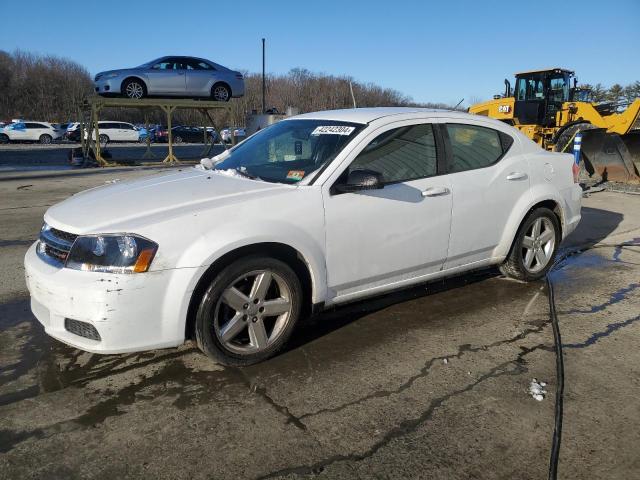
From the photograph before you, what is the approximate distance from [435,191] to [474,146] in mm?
771

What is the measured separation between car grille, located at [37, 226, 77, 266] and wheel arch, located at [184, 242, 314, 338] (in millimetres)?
782

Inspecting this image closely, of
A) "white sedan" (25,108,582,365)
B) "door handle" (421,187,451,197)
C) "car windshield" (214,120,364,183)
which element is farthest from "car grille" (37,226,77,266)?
"door handle" (421,187,451,197)

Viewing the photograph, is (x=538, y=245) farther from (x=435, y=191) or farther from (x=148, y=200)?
(x=148, y=200)

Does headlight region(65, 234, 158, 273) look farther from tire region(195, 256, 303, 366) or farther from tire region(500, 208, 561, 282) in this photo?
tire region(500, 208, 561, 282)

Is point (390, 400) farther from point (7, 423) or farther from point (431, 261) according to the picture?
point (7, 423)

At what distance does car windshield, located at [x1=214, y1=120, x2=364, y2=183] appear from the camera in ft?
12.1

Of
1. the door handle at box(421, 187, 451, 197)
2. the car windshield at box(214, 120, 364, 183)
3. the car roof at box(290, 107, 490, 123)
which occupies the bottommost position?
the door handle at box(421, 187, 451, 197)

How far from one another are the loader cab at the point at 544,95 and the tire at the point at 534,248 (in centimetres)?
1120

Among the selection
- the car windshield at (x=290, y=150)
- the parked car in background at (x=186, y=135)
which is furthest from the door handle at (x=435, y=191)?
the parked car in background at (x=186, y=135)

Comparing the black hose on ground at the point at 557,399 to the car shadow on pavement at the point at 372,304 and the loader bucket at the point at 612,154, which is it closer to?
the car shadow on pavement at the point at 372,304

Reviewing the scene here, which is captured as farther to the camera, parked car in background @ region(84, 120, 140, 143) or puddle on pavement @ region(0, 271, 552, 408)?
parked car in background @ region(84, 120, 140, 143)

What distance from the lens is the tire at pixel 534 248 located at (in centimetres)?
476

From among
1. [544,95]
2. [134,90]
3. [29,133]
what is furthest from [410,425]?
[29,133]

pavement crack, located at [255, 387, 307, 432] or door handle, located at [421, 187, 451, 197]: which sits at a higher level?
door handle, located at [421, 187, 451, 197]
